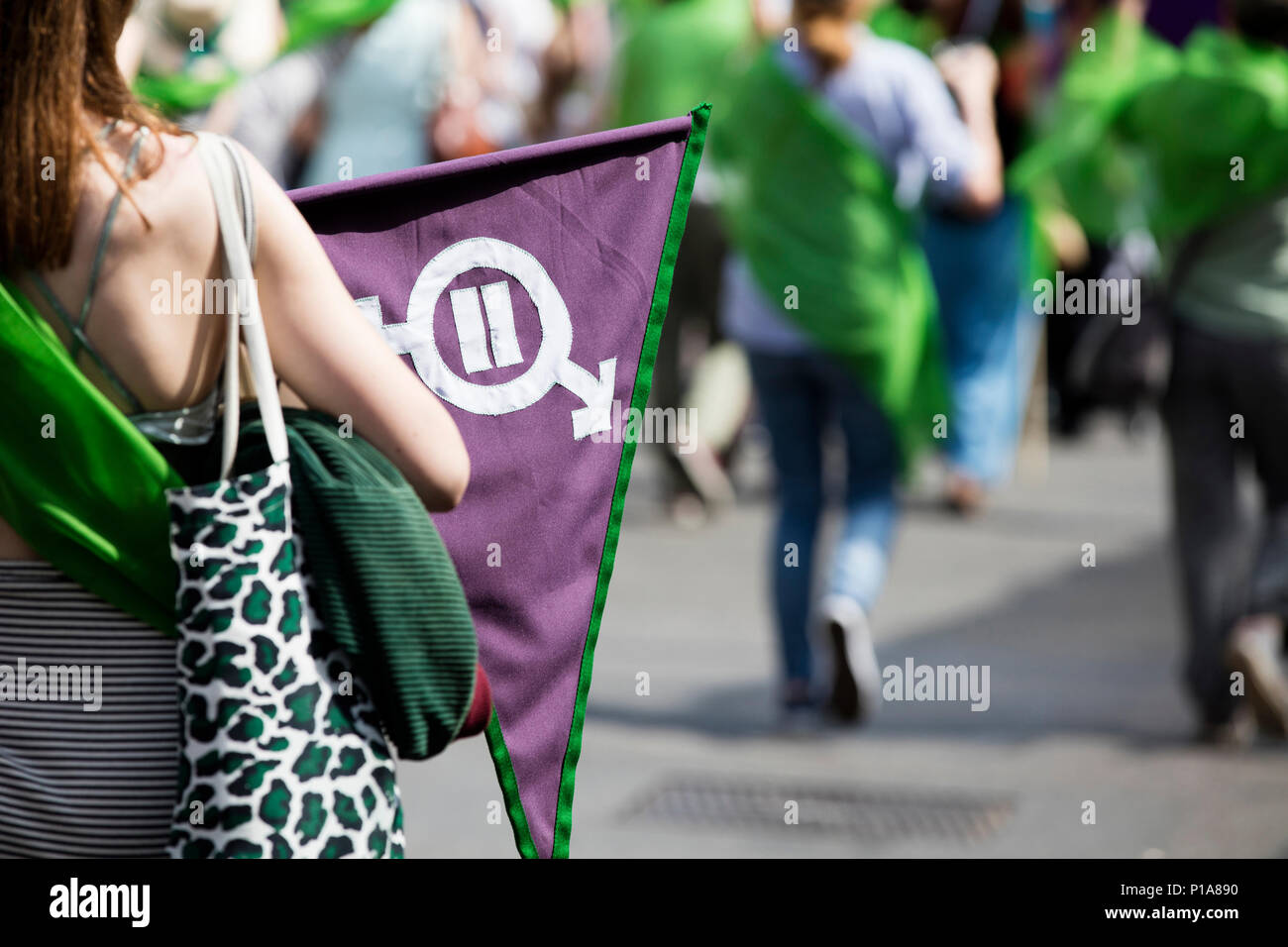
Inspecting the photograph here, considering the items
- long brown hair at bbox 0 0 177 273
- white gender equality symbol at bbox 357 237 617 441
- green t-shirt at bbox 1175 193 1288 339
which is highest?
green t-shirt at bbox 1175 193 1288 339

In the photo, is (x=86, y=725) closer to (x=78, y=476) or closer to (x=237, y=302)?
(x=78, y=476)

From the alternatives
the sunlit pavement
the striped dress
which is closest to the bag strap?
the striped dress

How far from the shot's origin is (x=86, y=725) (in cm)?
227

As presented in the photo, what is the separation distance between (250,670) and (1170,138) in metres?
4.40

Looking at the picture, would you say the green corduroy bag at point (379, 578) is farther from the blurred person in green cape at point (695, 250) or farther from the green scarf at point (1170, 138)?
the blurred person in green cape at point (695, 250)

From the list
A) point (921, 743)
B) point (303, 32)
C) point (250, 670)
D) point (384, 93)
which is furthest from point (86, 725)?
point (303, 32)

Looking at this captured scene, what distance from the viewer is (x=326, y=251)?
2561mm

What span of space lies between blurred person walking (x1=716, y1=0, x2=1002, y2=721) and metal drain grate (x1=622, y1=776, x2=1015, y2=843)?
2.14 feet

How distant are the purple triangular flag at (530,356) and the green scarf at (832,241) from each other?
347 centimetres

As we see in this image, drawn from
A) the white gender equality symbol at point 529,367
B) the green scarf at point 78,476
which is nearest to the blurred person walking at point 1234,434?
the white gender equality symbol at point 529,367

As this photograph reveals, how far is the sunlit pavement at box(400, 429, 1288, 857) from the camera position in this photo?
5.10 meters

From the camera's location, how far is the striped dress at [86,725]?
2.26 m

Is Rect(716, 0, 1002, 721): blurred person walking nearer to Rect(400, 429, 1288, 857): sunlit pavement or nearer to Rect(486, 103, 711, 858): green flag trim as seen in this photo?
Rect(400, 429, 1288, 857): sunlit pavement
